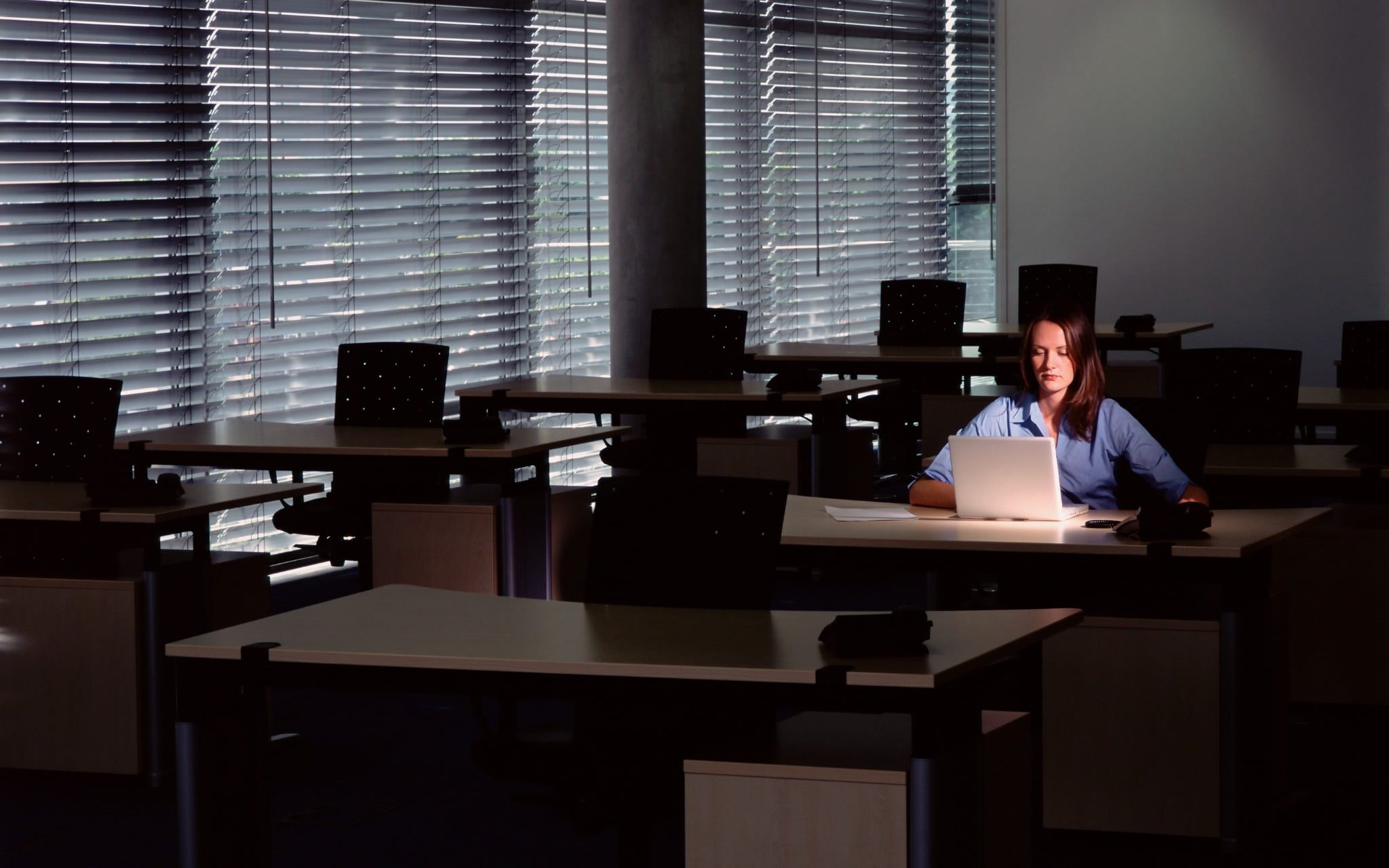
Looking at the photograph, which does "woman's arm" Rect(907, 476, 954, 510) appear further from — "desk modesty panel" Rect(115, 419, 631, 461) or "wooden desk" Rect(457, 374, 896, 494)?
"wooden desk" Rect(457, 374, 896, 494)

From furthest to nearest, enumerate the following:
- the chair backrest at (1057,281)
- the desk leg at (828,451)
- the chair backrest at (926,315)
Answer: the chair backrest at (1057,281) < the chair backrest at (926,315) < the desk leg at (828,451)

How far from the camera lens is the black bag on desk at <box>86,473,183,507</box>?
194 inches

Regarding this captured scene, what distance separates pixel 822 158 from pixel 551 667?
917cm

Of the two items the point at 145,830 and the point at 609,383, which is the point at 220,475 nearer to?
the point at 609,383

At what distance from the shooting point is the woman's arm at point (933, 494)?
454 cm

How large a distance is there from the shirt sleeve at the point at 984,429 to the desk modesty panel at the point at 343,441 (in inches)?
65.1

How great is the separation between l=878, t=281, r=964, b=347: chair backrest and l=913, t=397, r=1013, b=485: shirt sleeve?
445 centimetres

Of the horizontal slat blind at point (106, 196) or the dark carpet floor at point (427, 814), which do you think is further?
the horizontal slat blind at point (106, 196)

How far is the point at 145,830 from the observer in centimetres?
443

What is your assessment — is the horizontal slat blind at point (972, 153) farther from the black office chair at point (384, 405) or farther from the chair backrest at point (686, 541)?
the chair backrest at point (686, 541)

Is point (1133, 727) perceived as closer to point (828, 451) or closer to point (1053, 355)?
point (1053, 355)

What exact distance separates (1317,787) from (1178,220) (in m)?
7.23

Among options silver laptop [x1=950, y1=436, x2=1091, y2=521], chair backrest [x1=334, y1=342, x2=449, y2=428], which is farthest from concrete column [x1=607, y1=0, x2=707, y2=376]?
silver laptop [x1=950, y1=436, x2=1091, y2=521]

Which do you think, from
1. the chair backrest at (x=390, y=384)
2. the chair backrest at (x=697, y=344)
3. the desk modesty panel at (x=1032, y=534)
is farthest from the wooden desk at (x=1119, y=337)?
the desk modesty panel at (x=1032, y=534)
